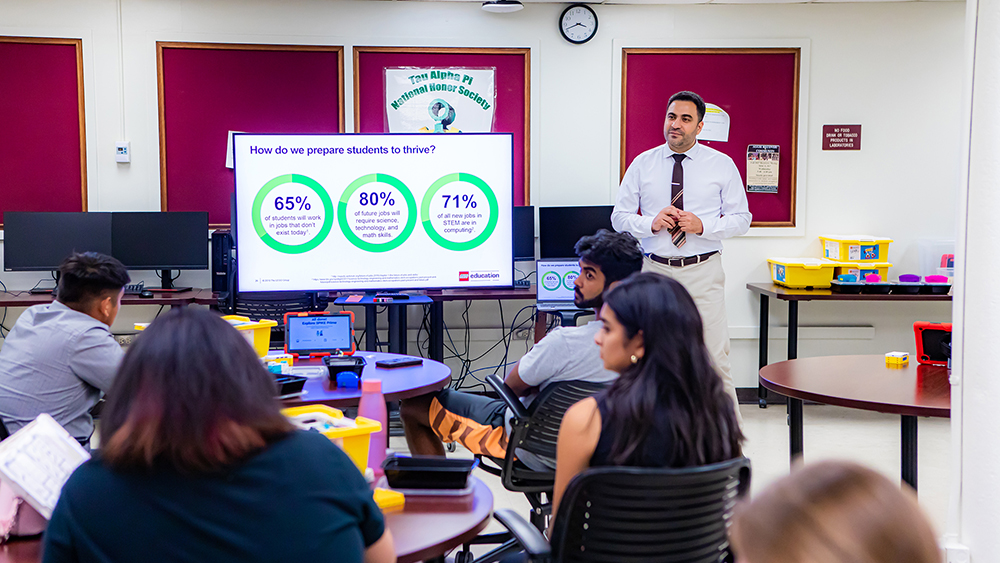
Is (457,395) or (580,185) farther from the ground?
(580,185)

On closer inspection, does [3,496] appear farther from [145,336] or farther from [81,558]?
[145,336]

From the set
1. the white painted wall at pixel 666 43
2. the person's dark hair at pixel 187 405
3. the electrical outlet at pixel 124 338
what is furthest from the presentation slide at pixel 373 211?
the person's dark hair at pixel 187 405

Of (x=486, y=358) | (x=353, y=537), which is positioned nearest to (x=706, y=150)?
(x=486, y=358)

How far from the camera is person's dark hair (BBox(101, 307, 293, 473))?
1098mm

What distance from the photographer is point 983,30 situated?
183 centimetres

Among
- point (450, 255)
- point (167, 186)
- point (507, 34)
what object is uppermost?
point (507, 34)

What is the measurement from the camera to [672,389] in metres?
1.67

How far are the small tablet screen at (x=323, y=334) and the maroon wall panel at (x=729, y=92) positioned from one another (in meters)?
2.98

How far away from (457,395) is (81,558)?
195 centimetres

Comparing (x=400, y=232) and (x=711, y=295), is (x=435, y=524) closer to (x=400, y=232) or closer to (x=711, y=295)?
(x=711, y=295)

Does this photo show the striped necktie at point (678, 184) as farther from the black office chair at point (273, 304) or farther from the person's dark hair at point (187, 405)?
the person's dark hair at point (187, 405)

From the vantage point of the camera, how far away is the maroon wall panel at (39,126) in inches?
203

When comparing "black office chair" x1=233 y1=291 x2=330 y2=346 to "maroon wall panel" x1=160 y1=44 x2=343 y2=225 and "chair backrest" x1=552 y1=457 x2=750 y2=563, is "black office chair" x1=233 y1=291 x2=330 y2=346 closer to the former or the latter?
"maroon wall panel" x1=160 y1=44 x2=343 y2=225

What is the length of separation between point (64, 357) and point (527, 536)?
1632mm
